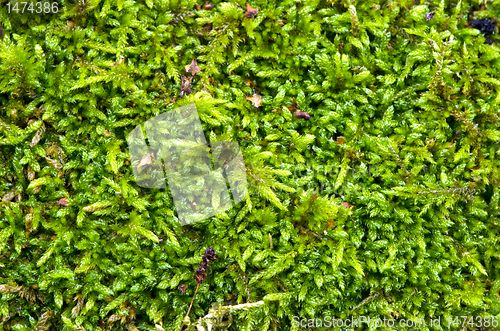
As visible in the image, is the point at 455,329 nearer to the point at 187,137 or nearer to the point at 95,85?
the point at 187,137

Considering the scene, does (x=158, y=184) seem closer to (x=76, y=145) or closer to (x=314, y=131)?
(x=76, y=145)

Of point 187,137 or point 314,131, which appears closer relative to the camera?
point 187,137

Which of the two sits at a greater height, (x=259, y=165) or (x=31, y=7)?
(x=31, y=7)

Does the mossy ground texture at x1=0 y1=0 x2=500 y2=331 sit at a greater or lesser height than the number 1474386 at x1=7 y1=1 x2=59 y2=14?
lesser

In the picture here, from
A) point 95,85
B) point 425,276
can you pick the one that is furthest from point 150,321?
point 425,276

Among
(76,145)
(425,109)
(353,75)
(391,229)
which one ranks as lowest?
(391,229)

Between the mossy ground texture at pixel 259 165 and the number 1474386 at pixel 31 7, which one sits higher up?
the number 1474386 at pixel 31 7

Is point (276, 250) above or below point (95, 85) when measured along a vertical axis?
below
